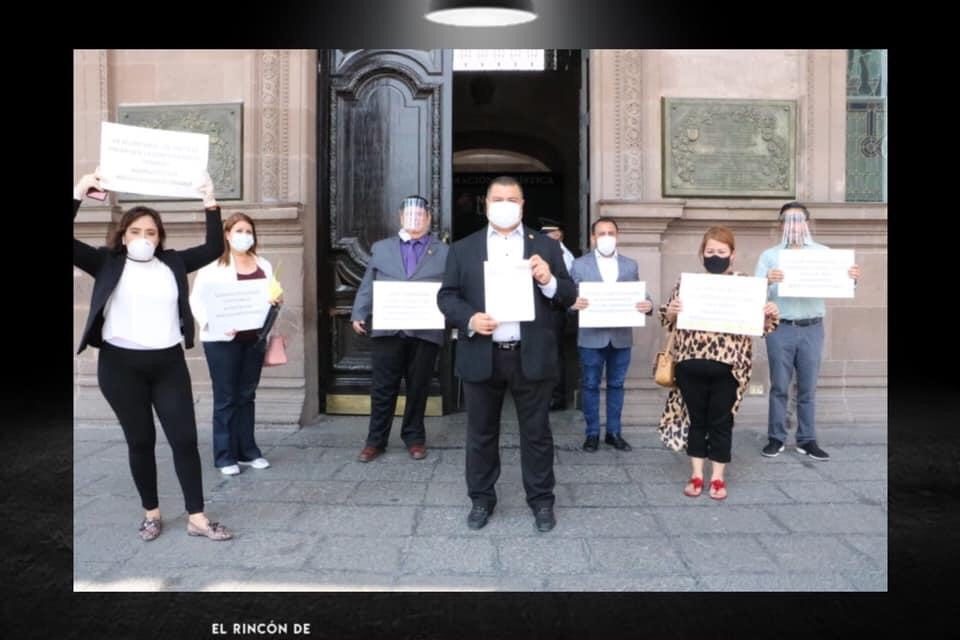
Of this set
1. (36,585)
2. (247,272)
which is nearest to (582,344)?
(247,272)

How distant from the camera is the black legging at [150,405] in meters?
3.79

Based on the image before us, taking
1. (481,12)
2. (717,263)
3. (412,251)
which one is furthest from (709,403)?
(481,12)

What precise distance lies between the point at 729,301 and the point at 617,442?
1568 millimetres

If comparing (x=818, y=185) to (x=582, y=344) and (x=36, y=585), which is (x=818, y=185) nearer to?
(x=582, y=344)

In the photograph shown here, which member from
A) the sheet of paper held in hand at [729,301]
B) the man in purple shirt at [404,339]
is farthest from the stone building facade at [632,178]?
the sheet of paper held in hand at [729,301]

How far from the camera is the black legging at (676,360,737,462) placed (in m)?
4.47

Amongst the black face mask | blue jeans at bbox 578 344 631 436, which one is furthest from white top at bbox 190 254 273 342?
the black face mask

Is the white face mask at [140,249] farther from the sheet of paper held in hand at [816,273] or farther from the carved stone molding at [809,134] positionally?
the carved stone molding at [809,134]

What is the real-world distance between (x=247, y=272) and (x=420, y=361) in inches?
48.0

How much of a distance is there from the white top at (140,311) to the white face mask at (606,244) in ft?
9.31

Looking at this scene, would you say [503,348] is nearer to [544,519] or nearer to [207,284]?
[544,519]

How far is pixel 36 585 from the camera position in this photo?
3816mm

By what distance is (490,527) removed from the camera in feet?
13.6

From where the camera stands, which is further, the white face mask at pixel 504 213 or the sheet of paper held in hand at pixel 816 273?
the sheet of paper held in hand at pixel 816 273
